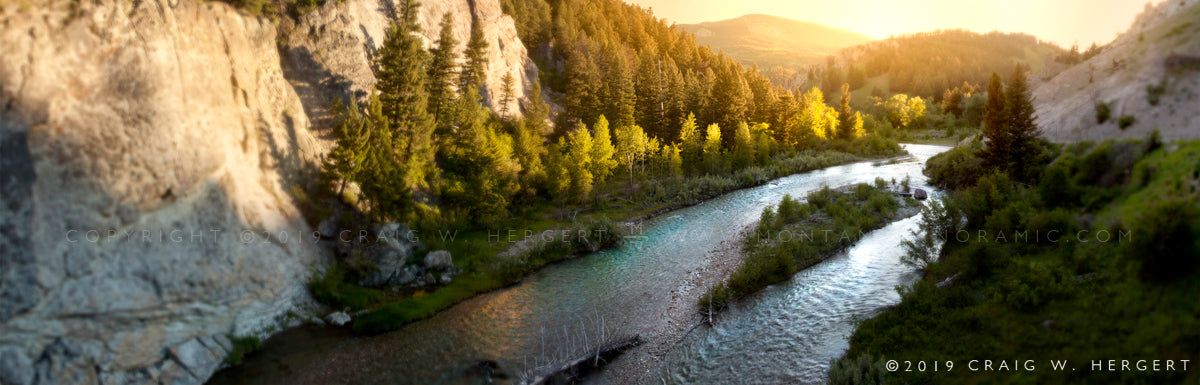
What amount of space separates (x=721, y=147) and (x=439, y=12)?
37643mm

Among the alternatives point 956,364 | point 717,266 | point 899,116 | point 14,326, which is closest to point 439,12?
point 717,266

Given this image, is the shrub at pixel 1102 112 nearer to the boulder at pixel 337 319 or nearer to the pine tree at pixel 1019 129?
the pine tree at pixel 1019 129

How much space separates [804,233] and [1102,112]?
15541mm

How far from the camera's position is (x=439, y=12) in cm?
5431

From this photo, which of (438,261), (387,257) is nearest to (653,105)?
(438,261)

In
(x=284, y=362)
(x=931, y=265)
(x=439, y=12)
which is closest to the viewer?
(x=284, y=362)

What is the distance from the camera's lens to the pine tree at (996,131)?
950 inches

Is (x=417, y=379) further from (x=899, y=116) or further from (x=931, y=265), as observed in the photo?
(x=899, y=116)

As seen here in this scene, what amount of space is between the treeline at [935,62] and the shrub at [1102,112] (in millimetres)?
146880

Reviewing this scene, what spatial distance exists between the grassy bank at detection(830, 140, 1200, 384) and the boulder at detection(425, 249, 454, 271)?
21.0 metres

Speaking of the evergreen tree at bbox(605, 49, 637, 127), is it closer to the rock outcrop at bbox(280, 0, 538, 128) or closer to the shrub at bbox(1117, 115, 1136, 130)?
the rock outcrop at bbox(280, 0, 538, 128)

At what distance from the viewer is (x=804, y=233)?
31781 millimetres

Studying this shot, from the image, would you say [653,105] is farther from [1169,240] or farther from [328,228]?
[1169,240]

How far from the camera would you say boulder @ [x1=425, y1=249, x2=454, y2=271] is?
29000 mm
